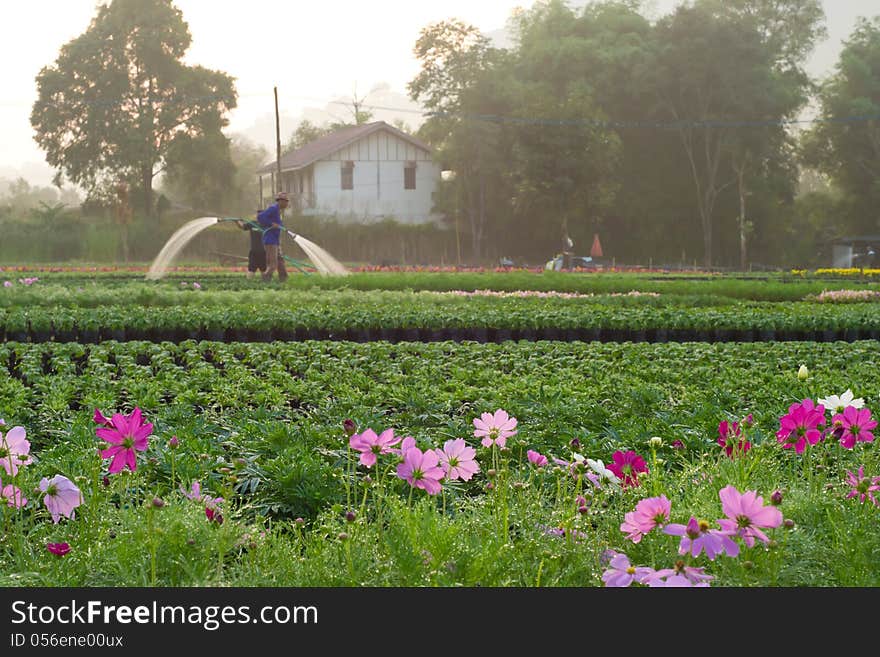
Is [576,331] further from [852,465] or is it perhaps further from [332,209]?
[332,209]

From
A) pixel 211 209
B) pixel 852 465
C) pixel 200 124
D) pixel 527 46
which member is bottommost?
pixel 852 465

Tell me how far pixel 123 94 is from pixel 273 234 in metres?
22.1

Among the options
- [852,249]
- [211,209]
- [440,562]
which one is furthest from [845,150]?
[440,562]

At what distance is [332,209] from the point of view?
132ft

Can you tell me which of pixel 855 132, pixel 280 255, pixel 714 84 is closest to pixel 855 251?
pixel 855 132

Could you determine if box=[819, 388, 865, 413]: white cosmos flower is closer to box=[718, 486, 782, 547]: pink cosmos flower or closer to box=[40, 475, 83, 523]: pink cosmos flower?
box=[718, 486, 782, 547]: pink cosmos flower

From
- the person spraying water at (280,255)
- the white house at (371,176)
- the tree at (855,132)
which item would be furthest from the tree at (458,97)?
the tree at (855,132)

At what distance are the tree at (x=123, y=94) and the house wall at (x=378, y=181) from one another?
4.91 metres

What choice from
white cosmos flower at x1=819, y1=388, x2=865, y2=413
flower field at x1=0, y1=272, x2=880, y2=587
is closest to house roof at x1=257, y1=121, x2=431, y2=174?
flower field at x1=0, y1=272, x2=880, y2=587

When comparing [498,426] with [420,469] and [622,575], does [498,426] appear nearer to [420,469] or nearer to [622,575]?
[420,469]

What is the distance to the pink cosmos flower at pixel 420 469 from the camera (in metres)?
2.83

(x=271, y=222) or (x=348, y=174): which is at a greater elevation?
(x=348, y=174)

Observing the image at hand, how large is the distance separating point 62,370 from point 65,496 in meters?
4.45

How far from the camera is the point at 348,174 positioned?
40844 millimetres
